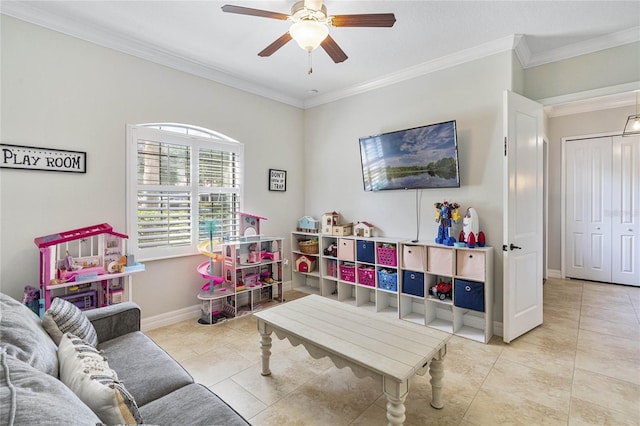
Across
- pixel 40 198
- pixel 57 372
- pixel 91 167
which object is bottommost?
pixel 57 372

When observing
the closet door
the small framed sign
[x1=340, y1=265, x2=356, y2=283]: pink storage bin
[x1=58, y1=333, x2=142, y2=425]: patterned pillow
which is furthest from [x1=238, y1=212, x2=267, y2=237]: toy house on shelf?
the closet door

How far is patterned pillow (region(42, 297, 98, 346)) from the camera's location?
157 cm

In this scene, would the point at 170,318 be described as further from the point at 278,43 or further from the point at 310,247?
the point at 278,43

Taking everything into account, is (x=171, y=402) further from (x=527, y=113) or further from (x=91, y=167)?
(x=527, y=113)

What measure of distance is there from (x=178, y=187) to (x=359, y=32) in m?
2.49

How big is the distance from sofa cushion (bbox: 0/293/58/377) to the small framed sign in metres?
3.07

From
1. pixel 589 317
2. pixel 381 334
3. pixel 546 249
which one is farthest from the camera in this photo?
pixel 546 249

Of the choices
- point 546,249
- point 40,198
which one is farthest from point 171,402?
point 546,249

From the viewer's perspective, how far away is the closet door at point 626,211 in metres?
4.46

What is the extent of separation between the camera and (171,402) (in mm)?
1354

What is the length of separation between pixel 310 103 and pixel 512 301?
373cm

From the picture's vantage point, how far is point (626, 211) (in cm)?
453

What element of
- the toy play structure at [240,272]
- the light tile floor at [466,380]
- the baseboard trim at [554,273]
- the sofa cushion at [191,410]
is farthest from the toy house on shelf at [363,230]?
the baseboard trim at [554,273]

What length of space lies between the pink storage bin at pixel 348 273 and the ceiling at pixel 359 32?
249 centimetres
